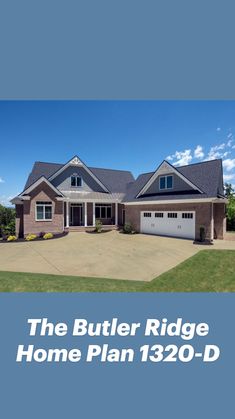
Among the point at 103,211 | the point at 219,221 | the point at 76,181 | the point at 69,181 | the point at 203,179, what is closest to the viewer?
the point at 219,221

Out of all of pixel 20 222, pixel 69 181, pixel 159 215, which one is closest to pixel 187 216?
pixel 159 215

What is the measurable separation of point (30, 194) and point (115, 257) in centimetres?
1052

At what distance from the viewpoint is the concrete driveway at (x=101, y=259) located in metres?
8.24

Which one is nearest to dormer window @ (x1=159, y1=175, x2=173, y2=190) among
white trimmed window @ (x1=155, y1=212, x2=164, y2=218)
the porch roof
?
white trimmed window @ (x1=155, y1=212, x2=164, y2=218)

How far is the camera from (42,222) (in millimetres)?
17500

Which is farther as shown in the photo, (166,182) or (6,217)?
(6,217)

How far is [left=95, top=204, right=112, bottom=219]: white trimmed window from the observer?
2222cm

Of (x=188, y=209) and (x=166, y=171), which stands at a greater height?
(x=166, y=171)

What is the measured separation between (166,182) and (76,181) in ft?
31.4

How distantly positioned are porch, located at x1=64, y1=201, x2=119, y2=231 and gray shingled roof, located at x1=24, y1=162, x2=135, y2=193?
2.63m

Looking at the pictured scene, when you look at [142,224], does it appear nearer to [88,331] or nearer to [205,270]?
[205,270]

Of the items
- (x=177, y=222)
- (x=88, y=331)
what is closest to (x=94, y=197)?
(x=177, y=222)

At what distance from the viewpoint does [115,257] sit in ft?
34.2

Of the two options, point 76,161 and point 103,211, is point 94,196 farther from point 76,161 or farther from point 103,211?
point 76,161
